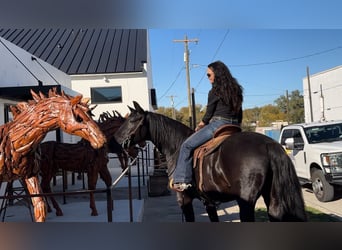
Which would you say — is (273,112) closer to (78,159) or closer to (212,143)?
(212,143)

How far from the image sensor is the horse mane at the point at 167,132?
382 centimetres

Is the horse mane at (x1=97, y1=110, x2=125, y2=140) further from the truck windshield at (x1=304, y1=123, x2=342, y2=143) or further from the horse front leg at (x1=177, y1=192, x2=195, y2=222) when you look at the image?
the truck windshield at (x1=304, y1=123, x2=342, y2=143)

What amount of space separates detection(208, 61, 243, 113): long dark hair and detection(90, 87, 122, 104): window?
4.36 m

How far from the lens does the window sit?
24.6ft

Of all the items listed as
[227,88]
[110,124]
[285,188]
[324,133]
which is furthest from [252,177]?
[324,133]

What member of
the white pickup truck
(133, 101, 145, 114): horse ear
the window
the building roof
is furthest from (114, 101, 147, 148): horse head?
the building roof

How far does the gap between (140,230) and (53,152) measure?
252 cm

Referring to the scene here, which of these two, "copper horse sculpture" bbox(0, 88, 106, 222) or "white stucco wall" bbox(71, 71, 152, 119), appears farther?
"white stucco wall" bbox(71, 71, 152, 119)

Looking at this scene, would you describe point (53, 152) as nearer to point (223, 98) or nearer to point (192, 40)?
point (192, 40)

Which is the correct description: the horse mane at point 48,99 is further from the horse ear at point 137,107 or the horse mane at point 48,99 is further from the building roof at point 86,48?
the building roof at point 86,48

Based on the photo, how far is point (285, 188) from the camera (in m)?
2.87

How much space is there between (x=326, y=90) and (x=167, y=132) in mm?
2509

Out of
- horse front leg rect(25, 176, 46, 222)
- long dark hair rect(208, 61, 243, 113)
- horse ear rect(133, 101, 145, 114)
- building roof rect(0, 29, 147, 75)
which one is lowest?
horse front leg rect(25, 176, 46, 222)

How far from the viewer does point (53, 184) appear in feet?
26.2
